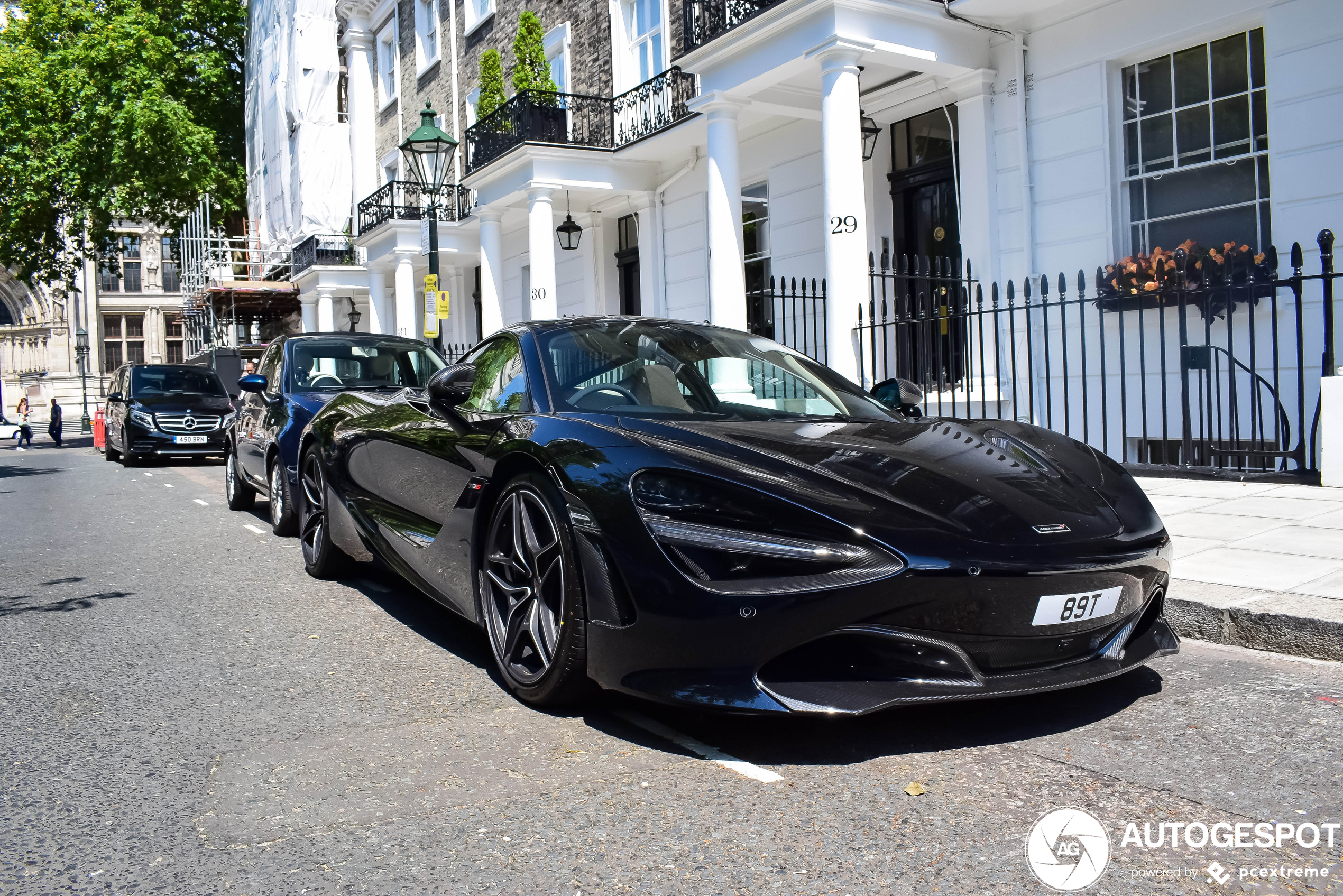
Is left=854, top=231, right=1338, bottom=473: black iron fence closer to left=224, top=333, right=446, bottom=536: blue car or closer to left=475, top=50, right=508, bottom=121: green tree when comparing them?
left=224, top=333, right=446, bottom=536: blue car

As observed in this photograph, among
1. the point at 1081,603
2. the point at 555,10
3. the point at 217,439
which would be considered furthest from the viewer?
the point at 555,10

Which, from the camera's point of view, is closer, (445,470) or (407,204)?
(445,470)

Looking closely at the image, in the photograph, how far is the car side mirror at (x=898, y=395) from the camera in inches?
172

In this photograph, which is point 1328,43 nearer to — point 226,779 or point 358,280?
point 226,779

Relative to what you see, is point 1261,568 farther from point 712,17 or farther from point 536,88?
point 536,88

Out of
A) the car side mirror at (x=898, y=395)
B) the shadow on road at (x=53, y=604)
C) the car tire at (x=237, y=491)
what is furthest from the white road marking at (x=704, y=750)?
the car tire at (x=237, y=491)

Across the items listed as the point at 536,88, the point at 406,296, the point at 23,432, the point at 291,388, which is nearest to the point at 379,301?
the point at 406,296

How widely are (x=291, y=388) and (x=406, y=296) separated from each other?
46.6 ft

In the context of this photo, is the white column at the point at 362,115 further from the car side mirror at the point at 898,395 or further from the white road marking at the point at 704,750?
the white road marking at the point at 704,750

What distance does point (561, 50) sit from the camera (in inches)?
749

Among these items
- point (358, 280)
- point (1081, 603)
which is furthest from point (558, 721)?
point (358, 280)

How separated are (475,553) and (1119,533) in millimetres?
2153

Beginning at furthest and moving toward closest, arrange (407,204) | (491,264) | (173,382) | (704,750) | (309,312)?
(309,312) → (407,204) → (173,382) → (491,264) → (704,750)

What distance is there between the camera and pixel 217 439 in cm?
1717
